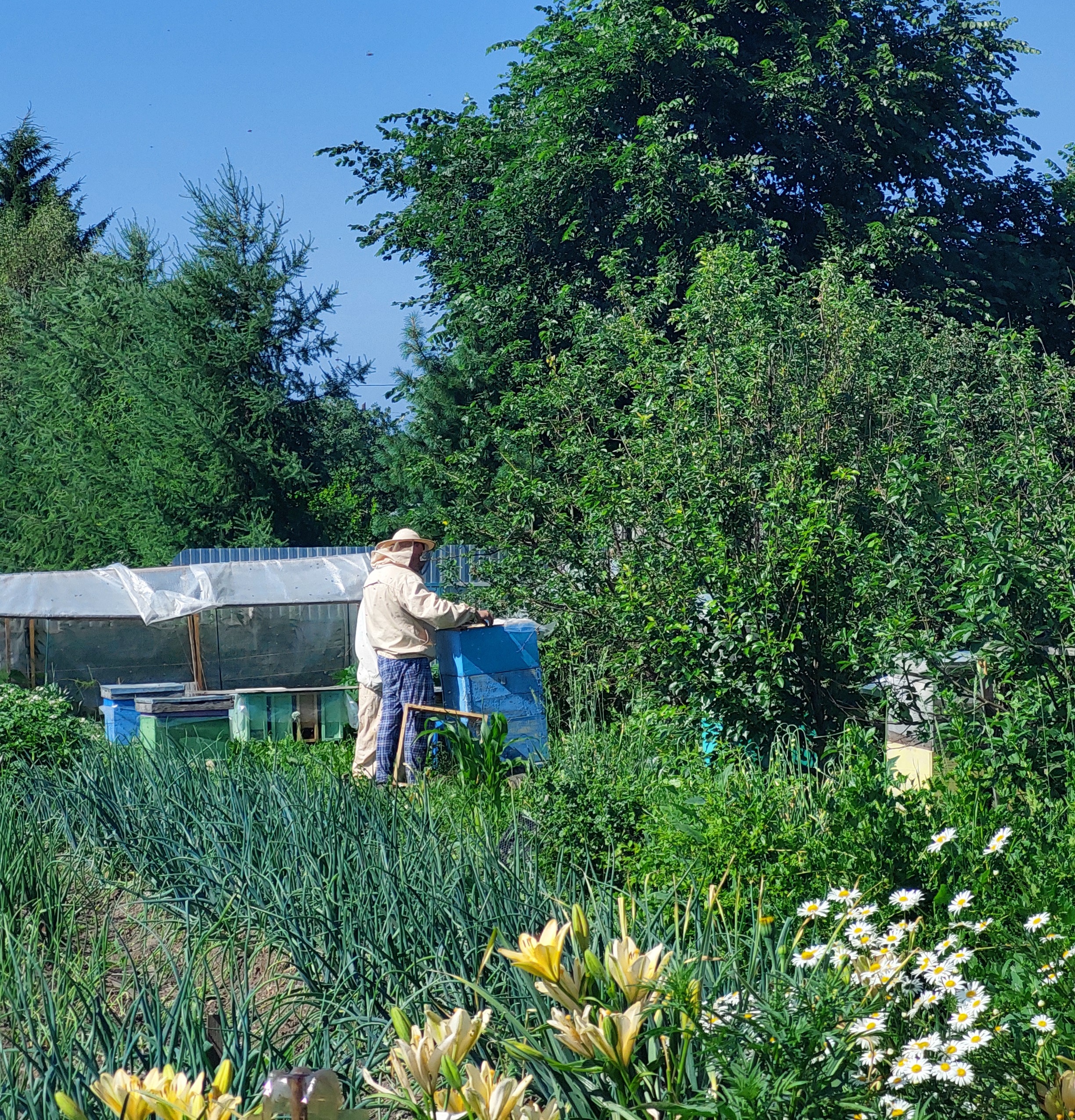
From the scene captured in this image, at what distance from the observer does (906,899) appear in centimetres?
293

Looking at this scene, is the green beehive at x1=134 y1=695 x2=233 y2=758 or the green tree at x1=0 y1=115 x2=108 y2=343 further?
the green tree at x1=0 y1=115 x2=108 y2=343

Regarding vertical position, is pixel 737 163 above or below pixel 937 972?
above

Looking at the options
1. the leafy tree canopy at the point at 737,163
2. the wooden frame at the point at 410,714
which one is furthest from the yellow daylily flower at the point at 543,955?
the leafy tree canopy at the point at 737,163

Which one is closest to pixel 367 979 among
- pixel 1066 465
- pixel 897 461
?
pixel 897 461

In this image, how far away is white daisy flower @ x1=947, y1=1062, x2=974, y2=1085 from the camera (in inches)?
84.6

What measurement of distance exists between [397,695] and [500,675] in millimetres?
646

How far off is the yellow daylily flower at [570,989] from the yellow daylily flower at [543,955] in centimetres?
1

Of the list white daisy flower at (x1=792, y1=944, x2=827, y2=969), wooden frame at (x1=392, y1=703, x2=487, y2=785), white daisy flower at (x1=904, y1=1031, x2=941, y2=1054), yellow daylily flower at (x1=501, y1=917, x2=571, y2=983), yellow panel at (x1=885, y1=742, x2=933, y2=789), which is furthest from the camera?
wooden frame at (x1=392, y1=703, x2=487, y2=785)

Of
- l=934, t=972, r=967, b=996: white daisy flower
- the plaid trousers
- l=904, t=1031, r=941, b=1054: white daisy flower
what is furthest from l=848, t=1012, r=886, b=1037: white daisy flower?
the plaid trousers

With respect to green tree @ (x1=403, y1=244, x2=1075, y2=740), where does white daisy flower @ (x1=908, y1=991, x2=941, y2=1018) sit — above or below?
below

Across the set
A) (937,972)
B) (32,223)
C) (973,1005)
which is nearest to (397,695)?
(937,972)

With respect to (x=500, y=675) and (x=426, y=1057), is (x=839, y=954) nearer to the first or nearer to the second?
(x=426, y=1057)

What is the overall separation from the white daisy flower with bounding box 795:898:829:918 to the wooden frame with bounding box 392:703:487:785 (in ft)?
11.7

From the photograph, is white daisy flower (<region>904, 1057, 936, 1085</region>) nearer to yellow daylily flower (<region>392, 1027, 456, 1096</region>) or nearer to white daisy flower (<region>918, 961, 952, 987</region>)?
white daisy flower (<region>918, 961, 952, 987</region>)
